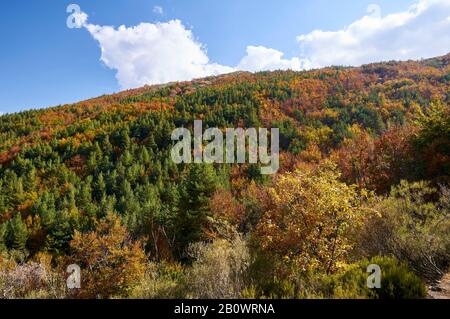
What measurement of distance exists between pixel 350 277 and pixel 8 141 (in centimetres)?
15308

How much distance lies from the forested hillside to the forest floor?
51cm

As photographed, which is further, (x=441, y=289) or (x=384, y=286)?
(x=441, y=289)

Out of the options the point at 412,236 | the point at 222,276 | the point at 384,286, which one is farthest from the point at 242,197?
the point at 384,286

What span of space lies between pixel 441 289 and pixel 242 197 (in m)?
51.8

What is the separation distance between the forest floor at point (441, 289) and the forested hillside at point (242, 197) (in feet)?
1.68

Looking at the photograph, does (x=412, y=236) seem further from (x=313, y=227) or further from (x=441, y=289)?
(x=313, y=227)

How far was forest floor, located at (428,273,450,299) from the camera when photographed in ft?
31.2

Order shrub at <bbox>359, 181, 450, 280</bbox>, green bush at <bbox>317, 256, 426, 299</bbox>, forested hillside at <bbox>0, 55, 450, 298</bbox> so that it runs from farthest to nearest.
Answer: shrub at <bbox>359, 181, 450, 280</bbox>
forested hillside at <bbox>0, 55, 450, 298</bbox>
green bush at <bbox>317, 256, 426, 299</bbox>

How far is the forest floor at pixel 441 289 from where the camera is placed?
9.51m

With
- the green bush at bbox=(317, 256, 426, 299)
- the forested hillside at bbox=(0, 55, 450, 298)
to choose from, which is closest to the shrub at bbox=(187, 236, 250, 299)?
the forested hillside at bbox=(0, 55, 450, 298)

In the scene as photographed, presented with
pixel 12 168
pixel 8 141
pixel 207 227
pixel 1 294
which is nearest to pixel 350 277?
pixel 1 294

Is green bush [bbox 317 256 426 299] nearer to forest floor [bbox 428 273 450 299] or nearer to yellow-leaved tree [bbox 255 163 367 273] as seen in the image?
forest floor [bbox 428 273 450 299]

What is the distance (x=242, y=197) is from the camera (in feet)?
202

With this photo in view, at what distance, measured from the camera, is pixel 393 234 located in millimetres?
13969
